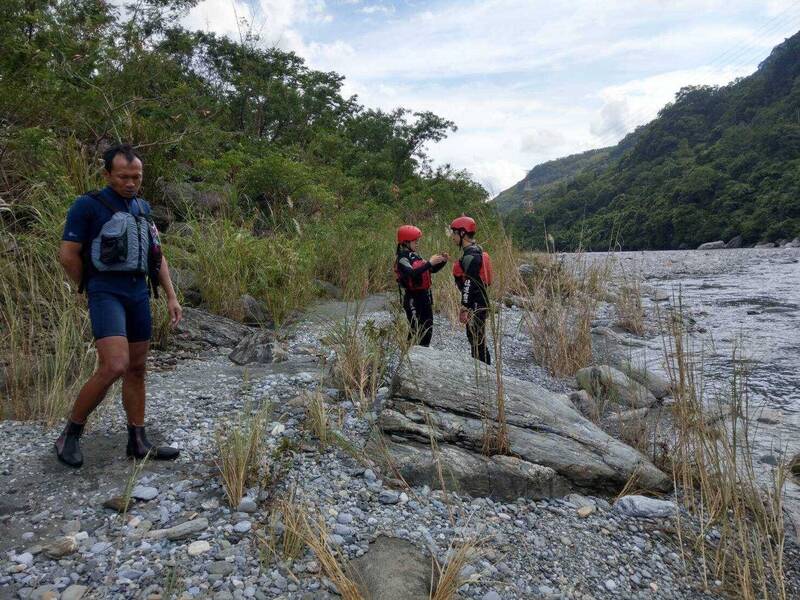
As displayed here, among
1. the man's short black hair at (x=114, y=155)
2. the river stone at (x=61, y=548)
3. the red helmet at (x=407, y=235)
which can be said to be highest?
the man's short black hair at (x=114, y=155)

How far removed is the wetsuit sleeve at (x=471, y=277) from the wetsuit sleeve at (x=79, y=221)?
3.27 meters

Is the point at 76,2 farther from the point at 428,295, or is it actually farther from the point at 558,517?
the point at 558,517

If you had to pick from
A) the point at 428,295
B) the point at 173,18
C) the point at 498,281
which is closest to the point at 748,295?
the point at 498,281

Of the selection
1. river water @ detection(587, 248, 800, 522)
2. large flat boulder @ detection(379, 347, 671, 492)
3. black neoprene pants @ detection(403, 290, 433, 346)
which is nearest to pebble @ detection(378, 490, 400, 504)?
large flat boulder @ detection(379, 347, 671, 492)

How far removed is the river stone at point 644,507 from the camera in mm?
3117

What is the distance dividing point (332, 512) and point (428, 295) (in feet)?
11.1

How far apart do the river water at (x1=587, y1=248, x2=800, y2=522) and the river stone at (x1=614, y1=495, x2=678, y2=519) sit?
76cm

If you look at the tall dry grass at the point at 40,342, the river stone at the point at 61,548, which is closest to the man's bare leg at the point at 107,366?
the river stone at the point at 61,548

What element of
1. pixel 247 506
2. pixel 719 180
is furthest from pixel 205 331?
pixel 719 180

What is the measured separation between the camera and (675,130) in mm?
53969

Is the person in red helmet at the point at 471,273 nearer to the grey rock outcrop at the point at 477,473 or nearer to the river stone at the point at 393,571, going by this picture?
the grey rock outcrop at the point at 477,473

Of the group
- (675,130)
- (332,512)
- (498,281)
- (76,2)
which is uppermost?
(675,130)

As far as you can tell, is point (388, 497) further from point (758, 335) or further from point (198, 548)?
point (758, 335)

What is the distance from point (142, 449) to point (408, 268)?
317 centimetres
